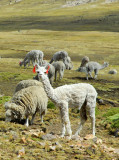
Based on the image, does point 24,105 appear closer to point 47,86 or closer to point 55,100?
point 55,100

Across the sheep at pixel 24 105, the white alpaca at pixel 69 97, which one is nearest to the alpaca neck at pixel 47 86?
the white alpaca at pixel 69 97

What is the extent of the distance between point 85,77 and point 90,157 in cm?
1969

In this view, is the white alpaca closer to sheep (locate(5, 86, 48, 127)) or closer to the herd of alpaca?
the herd of alpaca

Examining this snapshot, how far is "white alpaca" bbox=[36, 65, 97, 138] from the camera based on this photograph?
9773 mm

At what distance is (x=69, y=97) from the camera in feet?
34.1

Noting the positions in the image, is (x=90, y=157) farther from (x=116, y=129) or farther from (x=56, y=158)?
(x=116, y=129)

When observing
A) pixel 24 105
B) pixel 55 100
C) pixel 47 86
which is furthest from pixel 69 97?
pixel 24 105

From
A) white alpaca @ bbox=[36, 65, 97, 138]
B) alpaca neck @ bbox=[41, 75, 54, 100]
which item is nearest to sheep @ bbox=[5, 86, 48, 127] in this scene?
white alpaca @ bbox=[36, 65, 97, 138]

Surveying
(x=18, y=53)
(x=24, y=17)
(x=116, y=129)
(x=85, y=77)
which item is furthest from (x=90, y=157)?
(x=24, y=17)

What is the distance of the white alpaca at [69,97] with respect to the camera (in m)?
9.77

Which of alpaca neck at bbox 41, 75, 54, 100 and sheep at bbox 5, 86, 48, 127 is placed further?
sheep at bbox 5, 86, 48, 127

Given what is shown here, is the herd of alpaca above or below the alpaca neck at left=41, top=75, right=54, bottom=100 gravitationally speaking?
below

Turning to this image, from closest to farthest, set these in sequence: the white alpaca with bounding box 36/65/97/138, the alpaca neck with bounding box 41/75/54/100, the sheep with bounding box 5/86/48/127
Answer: the alpaca neck with bounding box 41/75/54/100, the white alpaca with bounding box 36/65/97/138, the sheep with bounding box 5/86/48/127

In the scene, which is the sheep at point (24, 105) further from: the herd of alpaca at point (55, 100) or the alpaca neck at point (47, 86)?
the alpaca neck at point (47, 86)
